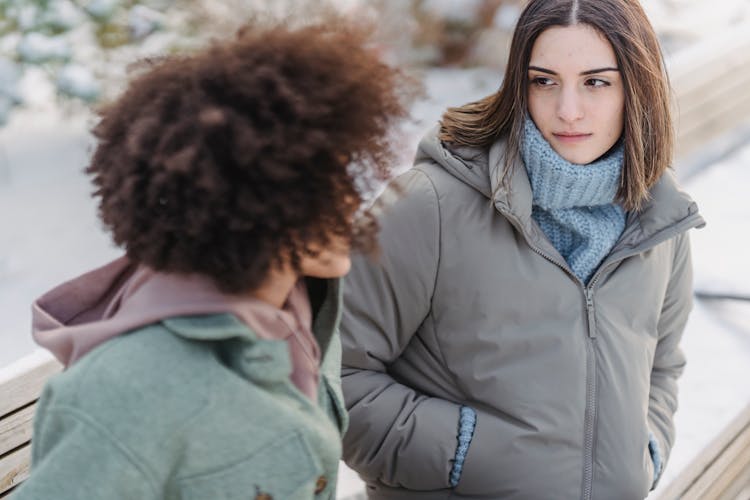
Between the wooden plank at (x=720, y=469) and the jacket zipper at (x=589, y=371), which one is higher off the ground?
the jacket zipper at (x=589, y=371)

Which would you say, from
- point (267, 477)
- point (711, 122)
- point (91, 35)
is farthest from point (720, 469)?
point (91, 35)

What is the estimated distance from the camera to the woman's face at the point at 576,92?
171cm

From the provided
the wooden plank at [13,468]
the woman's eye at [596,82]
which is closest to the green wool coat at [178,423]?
the wooden plank at [13,468]

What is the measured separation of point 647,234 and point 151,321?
3.58 ft

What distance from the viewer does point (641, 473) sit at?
1.85 meters

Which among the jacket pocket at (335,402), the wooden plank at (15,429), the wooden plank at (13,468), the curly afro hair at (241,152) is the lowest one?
the wooden plank at (13,468)

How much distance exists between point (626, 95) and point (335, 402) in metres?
0.84

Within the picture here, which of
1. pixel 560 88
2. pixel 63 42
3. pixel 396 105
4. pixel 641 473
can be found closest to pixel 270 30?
pixel 396 105

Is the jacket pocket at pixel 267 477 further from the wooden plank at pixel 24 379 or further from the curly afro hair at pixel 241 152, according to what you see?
the wooden plank at pixel 24 379

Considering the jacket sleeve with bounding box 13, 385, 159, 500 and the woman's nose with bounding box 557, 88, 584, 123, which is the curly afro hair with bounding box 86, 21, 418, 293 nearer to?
the jacket sleeve with bounding box 13, 385, 159, 500

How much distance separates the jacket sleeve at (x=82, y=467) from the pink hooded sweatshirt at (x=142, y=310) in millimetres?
109

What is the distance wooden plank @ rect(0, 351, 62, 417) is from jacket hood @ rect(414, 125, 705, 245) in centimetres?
84

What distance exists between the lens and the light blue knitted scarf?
1.74 meters

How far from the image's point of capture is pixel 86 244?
3201 mm
